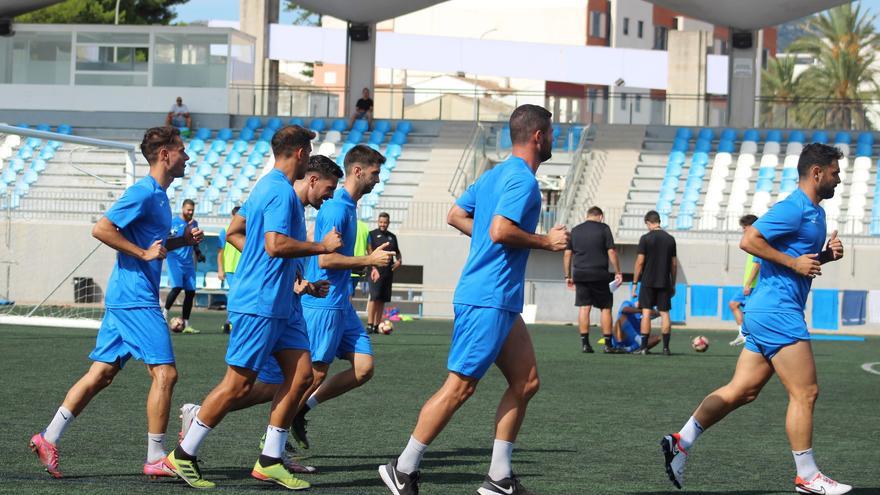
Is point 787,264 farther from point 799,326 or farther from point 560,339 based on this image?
point 560,339

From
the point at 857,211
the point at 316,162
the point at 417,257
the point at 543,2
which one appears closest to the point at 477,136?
the point at 417,257

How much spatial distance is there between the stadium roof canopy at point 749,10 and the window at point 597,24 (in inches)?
1765

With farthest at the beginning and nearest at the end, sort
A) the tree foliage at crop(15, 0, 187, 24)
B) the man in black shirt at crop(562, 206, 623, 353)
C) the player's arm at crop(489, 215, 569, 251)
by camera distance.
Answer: the tree foliage at crop(15, 0, 187, 24) < the man in black shirt at crop(562, 206, 623, 353) < the player's arm at crop(489, 215, 569, 251)

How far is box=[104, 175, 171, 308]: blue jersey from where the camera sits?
7.70 m

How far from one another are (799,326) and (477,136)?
27.4 metres

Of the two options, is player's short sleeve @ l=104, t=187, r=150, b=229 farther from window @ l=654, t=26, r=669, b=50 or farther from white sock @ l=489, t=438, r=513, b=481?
window @ l=654, t=26, r=669, b=50

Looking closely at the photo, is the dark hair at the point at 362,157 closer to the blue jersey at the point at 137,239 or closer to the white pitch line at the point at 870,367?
the blue jersey at the point at 137,239

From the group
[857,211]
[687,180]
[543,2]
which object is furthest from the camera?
[543,2]

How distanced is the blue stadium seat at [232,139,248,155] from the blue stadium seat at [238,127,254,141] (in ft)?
0.68

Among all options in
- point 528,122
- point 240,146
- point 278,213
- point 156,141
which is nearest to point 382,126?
point 240,146

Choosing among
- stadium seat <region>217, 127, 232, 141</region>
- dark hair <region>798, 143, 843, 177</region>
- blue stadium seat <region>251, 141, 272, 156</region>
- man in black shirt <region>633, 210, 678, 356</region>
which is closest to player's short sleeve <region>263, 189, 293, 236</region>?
dark hair <region>798, 143, 843, 177</region>

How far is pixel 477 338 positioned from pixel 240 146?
29.5 metres

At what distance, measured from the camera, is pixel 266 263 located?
7438mm

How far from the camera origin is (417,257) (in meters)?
30.6
